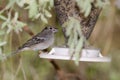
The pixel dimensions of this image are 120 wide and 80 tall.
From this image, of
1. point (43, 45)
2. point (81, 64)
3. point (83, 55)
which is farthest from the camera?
point (81, 64)

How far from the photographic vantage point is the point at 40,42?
3471 millimetres

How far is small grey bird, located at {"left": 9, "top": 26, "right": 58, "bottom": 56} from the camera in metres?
3.42

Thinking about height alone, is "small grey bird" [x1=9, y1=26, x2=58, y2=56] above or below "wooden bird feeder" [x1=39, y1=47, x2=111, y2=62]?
below

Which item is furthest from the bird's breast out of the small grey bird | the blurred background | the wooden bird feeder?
the blurred background

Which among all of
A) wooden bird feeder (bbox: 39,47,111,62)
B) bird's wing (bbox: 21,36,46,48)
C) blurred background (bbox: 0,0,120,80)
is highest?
wooden bird feeder (bbox: 39,47,111,62)

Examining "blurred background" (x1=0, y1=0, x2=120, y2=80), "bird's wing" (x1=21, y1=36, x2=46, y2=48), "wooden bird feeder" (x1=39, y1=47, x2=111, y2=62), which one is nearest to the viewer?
"wooden bird feeder" (x1=39, y1=47, x2=111, y2=62)

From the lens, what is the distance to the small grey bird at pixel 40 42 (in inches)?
135

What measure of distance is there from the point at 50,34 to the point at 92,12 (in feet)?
1.43

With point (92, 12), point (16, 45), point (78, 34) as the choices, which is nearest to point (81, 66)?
point (16, 45)

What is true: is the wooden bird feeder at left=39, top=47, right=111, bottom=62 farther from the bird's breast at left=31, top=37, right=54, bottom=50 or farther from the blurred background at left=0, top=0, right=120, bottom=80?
the blurred background at left=0, top=0, right=120, bottom=80

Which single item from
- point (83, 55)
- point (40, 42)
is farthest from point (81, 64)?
point (83, 55)

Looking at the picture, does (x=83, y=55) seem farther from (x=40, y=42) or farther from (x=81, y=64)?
(x=81, y=64)

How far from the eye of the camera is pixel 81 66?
5.04 metres

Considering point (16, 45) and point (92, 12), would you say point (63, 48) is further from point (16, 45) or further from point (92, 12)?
point (16, 45)
